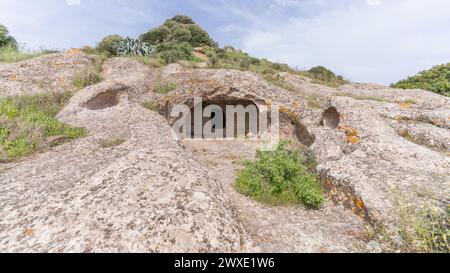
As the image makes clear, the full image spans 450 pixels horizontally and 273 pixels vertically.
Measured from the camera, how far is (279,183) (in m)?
5.28

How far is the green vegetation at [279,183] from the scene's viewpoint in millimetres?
5008

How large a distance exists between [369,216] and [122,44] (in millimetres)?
18863

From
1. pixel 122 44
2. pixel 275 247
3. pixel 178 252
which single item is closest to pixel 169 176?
pixel 178 252

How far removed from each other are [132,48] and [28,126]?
519 inches

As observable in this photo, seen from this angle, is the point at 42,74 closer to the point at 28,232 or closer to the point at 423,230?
the point at 28,232

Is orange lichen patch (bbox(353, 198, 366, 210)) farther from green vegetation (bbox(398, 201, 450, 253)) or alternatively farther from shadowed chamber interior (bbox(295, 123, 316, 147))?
shadowed chamber interior (bbox(295, 123, 316, 147))

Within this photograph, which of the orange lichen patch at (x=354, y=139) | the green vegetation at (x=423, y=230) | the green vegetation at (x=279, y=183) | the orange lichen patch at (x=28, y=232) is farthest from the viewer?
the orange lichen patch at (x=354, y=139)

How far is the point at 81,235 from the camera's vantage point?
9.53ft

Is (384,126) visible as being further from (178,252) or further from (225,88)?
(178,252)

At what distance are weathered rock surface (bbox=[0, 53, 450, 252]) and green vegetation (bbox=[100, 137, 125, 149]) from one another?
11cm

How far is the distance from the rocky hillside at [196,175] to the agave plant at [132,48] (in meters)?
8.11

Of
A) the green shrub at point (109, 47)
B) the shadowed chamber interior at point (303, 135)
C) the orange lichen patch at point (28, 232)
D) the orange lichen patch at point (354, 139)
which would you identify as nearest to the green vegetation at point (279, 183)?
the orange lichen patch at point (354, 139)

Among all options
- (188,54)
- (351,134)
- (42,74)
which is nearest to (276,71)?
(188,54)

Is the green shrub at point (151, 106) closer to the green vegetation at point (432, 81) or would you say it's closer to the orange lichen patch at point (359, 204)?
the orange lichen patch at point (359, 204)
